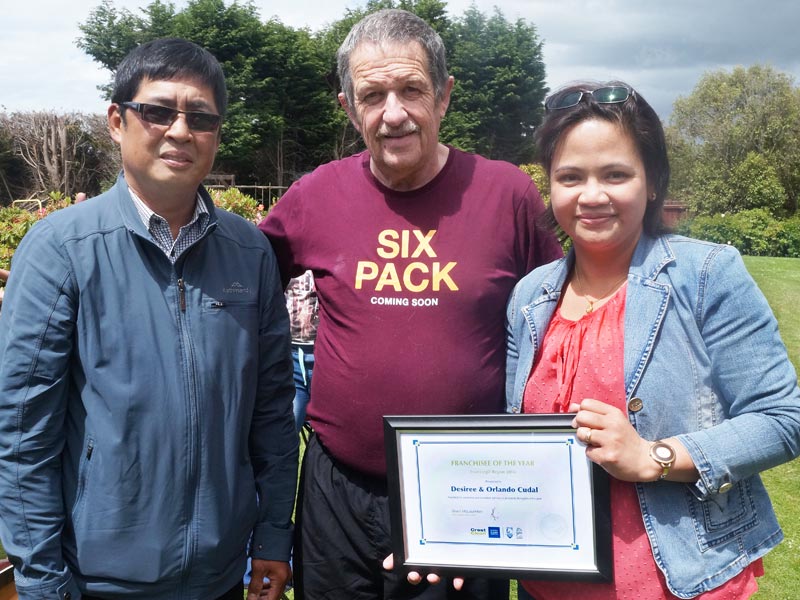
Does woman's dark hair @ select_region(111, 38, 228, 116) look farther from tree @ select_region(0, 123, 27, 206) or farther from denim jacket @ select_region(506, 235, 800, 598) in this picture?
tree @ select_region(0, 123, 27, 206)

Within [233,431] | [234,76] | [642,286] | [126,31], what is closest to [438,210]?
[642,286]

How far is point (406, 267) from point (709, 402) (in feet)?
3.68

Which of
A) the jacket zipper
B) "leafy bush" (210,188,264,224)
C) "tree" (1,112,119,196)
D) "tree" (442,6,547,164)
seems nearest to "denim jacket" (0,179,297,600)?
the jacket zipper

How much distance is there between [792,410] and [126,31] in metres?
47.2

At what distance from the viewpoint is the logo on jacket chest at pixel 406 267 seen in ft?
8.19

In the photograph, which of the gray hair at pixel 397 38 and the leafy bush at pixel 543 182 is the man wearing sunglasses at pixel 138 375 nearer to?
A: the gray hair at pixel 397 38

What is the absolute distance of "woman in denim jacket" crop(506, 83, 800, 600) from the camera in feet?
5.75

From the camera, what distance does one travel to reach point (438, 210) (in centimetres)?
261

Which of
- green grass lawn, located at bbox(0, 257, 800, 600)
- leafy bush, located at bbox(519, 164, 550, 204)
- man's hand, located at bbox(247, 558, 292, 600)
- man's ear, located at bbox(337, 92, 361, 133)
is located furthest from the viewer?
green grass lawn, located at bbox(0, 257, 800, 600)

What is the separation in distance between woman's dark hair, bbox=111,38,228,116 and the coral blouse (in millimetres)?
1381

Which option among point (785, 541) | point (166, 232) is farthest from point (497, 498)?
point (785, 541)

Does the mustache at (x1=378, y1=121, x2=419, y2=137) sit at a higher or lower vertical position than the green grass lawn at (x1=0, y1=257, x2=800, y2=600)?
higher

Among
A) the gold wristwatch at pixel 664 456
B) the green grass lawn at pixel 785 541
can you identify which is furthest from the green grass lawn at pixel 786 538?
the gold wristwatch at pixel 664 456

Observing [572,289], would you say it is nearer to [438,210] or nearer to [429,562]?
[438,210]
